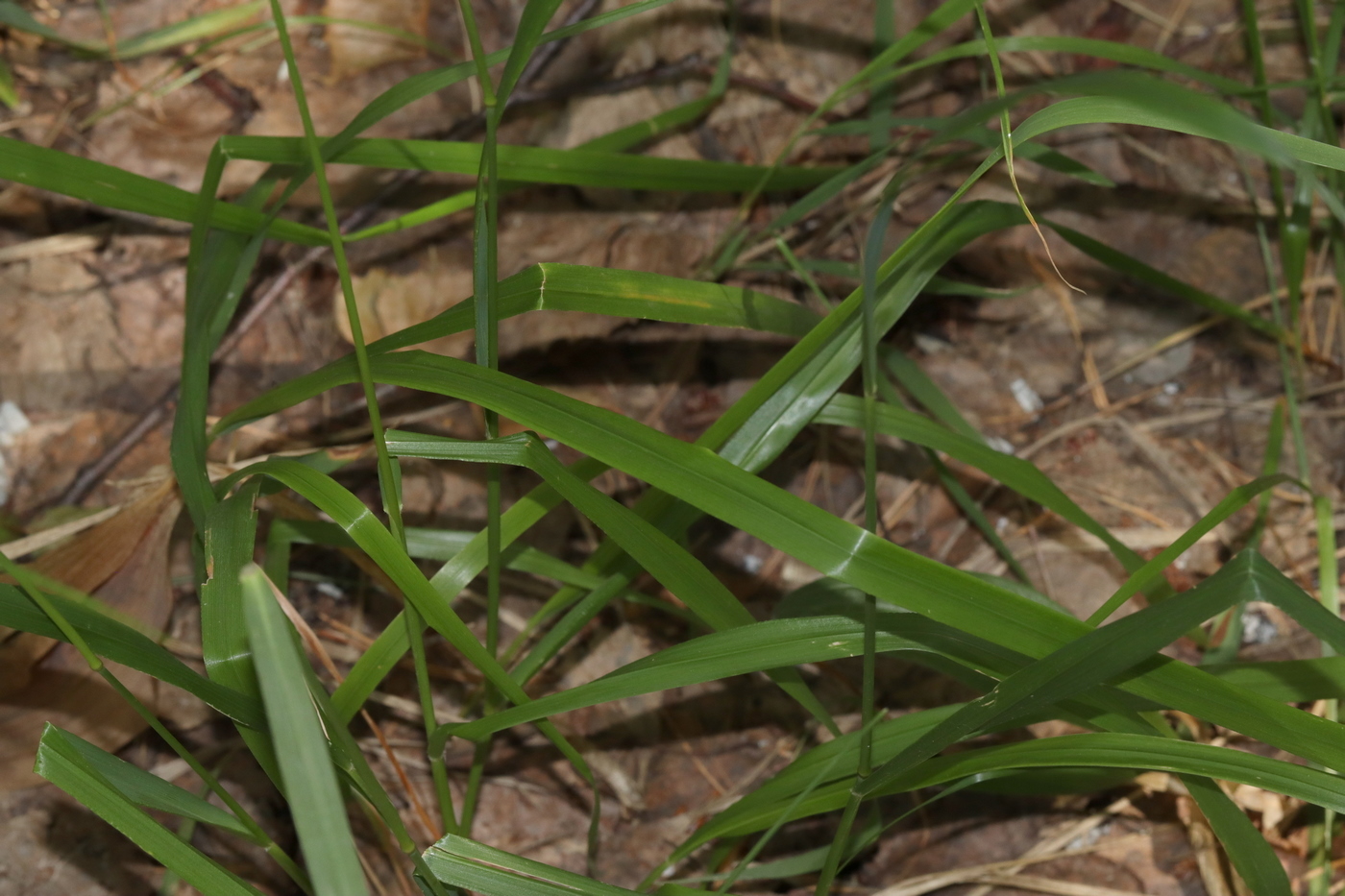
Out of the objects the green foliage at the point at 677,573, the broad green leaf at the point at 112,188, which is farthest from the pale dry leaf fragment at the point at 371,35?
the broad green leaf at the point at 112,188

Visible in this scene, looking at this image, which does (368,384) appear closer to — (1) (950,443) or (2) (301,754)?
(2) (301,754)

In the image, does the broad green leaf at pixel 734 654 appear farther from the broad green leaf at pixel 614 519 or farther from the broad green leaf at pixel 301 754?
the broad green leaf at pixel 301 754

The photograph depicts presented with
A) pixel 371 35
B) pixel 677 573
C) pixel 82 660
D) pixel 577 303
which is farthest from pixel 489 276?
pixel 371 35

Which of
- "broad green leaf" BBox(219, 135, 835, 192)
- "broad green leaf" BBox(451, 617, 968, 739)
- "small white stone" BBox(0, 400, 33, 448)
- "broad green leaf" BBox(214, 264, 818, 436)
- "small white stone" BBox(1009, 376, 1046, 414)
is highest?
"small white stone" BBox(1009, 376, 1046, 414)

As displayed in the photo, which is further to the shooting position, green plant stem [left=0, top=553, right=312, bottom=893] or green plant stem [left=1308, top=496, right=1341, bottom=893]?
green plant stem [left=1308, top=496, right=1341, bottom=893]

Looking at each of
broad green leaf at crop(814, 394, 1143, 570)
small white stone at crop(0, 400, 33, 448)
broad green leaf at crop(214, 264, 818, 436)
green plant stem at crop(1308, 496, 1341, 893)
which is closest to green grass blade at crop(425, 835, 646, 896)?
broad green leaf at crop(214, 264, 818, 436)

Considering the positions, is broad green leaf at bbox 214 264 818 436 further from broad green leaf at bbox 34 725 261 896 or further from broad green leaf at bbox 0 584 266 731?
broad green leaf at bbox 34 725 261 896

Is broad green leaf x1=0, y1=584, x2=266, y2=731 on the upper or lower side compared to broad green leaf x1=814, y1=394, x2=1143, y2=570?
lower

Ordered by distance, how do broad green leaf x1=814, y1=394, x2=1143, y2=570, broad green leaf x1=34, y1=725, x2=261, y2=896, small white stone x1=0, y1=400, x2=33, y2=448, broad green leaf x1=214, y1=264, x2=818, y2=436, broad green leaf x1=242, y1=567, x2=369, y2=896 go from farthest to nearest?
small white stone x1=0, y1=400, x2=33, y2=448
broad green leaf x1=814, y1=394, x2=1143, y2=570
broad green leaf x1=214, y1=264, x2=818, y2=436
broad green leaf x1=34, y1=725, x2=261, y2=896
broad green leaf x1=242, y1=567, x2=369, y2=896
